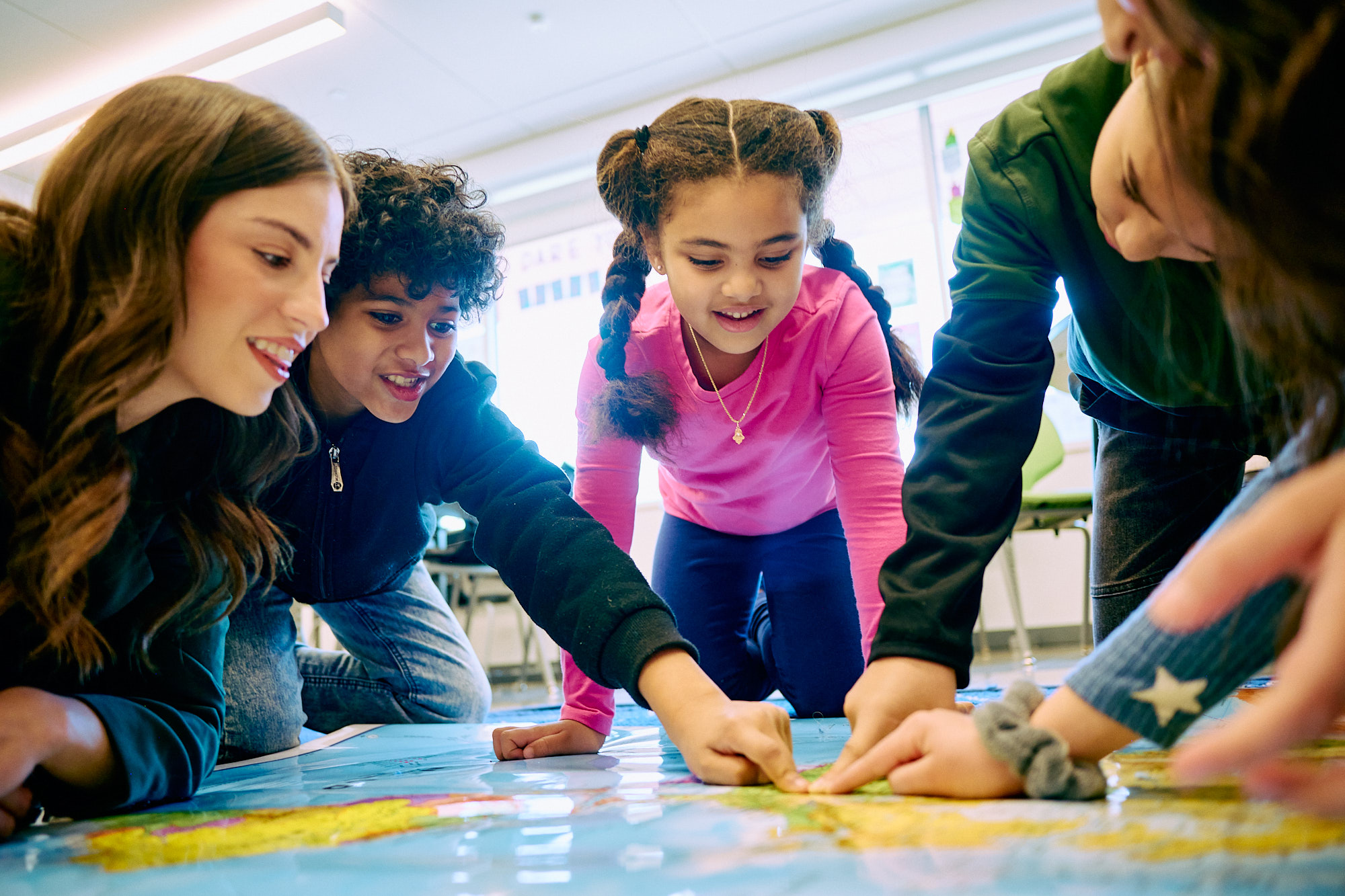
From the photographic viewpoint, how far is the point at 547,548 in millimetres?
1043

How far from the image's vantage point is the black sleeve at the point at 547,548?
0.94 meters

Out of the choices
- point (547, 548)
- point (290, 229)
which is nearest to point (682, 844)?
point (547, 548)

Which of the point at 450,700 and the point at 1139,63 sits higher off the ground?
the point at 1139,63

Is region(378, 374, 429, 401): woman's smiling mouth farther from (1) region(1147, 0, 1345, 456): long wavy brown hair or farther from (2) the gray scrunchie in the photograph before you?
(1) region(1147, 0, 1345, 456): long wavy brown hair

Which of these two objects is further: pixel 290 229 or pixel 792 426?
pixel 792 426

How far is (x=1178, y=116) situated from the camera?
0.47 meters

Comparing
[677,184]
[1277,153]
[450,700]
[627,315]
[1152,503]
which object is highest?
[677,184]

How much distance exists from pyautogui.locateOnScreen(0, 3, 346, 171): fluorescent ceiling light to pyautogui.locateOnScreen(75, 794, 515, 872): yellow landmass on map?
328 centimetres

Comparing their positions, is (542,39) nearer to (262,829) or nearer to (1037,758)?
(262,829)

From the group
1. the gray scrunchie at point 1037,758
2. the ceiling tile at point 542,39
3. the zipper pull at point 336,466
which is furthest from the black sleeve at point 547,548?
the ceiling tile at point 542,39

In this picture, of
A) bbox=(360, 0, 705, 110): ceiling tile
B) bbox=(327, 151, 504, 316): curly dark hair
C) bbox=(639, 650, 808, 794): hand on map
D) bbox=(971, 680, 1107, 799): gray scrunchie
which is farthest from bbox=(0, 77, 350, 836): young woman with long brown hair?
bbox=(360, 0, 705, 110): ceiling tile

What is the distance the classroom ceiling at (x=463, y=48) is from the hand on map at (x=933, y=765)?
3.10 m

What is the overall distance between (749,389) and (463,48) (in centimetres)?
294

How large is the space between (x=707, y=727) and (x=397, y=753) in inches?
22.5
